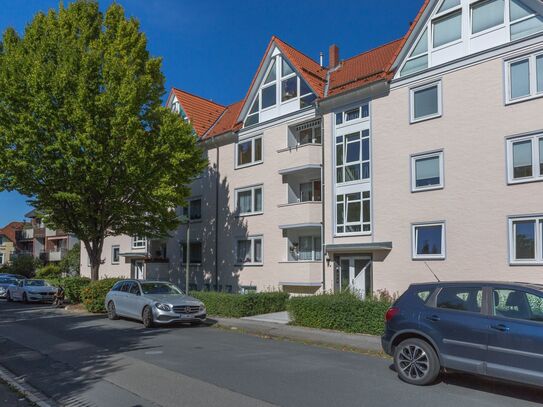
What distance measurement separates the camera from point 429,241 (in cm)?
1827

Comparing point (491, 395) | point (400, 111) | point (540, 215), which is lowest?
point (491, 395)

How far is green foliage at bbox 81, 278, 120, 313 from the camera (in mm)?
20828

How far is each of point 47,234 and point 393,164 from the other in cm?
5912

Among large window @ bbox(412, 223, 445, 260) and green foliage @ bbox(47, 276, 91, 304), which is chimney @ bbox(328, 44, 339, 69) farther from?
green foliage @ bbox(47, 276, 91, 304)

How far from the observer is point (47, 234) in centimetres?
6725

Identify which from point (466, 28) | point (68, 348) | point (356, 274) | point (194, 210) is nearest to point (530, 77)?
point (466, 28)

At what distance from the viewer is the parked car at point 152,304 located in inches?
612

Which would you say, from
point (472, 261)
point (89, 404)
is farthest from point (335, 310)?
point (89, 404)

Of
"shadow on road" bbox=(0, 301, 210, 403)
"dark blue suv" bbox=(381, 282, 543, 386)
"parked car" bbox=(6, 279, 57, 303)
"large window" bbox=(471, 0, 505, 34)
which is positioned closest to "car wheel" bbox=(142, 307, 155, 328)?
"shadow on road" bbox=(0, 301, 210, 403)

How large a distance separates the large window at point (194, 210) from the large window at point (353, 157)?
10735mm

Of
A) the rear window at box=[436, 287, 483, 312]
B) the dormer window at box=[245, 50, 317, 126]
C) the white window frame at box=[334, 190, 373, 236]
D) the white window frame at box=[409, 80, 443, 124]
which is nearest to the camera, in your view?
the rear window at box=[436, 287, 483, 312]

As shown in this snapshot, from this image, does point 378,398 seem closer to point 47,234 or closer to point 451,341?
point 451,341

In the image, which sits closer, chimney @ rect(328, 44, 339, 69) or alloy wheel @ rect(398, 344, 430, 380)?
alloy wheel @ rect(398, 344, 430, 380)

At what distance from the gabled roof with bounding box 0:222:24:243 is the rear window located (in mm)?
81357
